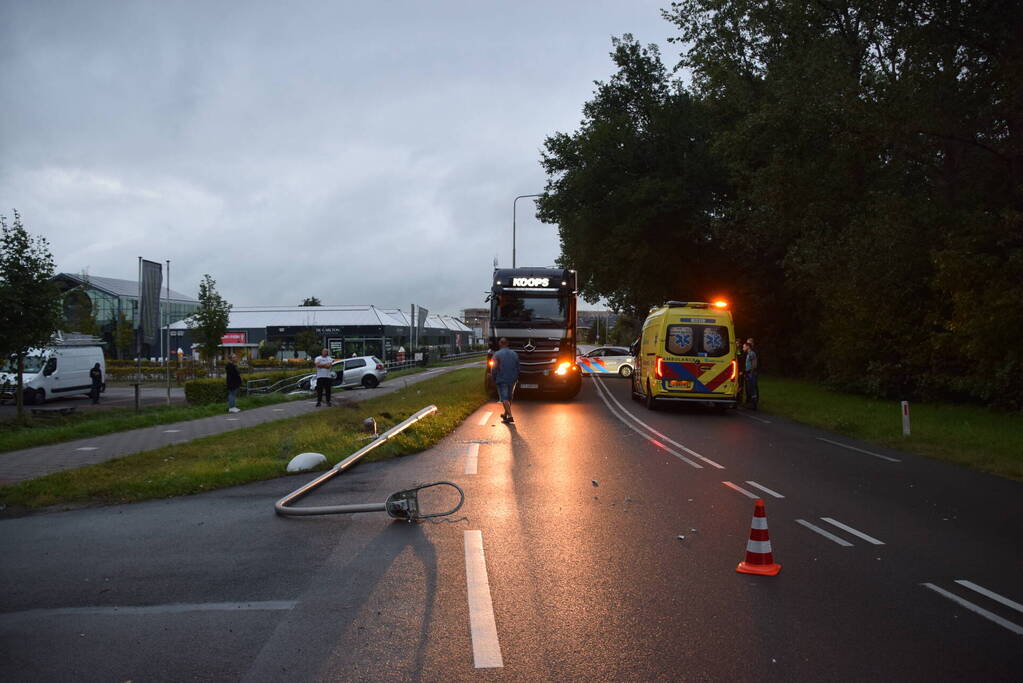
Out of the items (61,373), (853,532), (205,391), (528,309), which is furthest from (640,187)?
(853,532)

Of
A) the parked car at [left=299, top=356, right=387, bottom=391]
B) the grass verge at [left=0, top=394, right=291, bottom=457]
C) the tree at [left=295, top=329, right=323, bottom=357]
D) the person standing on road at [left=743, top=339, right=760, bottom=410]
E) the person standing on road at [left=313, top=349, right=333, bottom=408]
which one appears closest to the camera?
the grass verge at [left=0, top=394, right=291, bottom=457]

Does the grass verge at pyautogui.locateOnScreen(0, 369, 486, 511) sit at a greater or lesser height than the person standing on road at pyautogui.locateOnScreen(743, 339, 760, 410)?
lesser

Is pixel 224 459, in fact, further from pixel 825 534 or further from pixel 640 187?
pixel 640 187

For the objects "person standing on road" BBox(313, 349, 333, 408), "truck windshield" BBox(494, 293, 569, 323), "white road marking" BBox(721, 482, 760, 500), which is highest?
"truck windshield" BBox(494, 293, 569, 323)

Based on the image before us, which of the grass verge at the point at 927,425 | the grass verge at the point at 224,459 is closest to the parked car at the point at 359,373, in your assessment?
the grass verge at the point at 224,459

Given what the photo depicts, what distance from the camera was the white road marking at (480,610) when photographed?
4230 mm

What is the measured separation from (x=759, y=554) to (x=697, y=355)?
46.4ft

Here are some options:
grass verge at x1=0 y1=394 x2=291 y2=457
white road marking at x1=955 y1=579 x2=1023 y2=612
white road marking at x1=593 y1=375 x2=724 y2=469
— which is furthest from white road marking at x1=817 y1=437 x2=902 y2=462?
grass verge at x1=0 y1=394 x2=291 y2=457

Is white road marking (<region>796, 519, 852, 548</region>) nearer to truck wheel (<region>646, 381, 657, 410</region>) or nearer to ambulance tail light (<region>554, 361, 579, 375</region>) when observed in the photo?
truck wheel (<region>646, 381, 657, 410</region>)

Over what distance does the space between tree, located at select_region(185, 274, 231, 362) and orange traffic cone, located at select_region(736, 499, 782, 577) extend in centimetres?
3790

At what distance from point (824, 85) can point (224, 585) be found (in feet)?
64.3

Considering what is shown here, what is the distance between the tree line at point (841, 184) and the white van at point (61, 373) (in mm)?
20770

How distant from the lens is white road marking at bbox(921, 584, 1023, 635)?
15.8ft

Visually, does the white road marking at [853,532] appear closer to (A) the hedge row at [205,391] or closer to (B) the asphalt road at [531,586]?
(B) the asphalt road at [531,586]
